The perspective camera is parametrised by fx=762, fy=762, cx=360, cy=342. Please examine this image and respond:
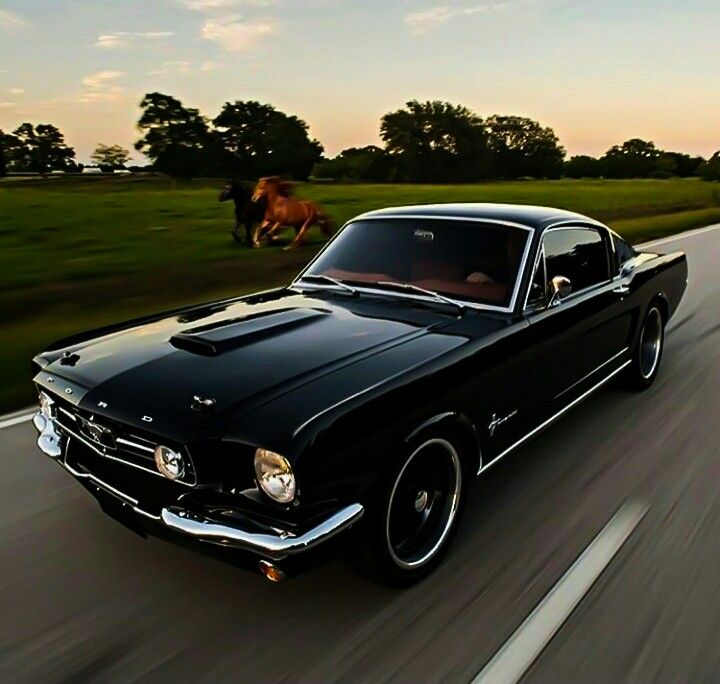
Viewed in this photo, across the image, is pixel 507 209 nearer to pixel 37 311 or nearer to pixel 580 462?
pixel 580 462

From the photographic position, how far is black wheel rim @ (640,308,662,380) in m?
5.58

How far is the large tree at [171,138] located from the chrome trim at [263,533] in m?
A: 27.6

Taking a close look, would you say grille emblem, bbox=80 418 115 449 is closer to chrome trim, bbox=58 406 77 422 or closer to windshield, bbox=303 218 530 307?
chrome trim, bbox=58 406 77 422

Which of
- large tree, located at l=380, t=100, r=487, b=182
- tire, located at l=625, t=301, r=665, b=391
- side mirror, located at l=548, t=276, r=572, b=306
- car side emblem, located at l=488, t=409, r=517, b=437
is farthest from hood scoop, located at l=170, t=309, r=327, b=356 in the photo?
large tree, located at l=380, t=100, r=487, b=182

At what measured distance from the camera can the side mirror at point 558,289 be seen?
4160 millimetres

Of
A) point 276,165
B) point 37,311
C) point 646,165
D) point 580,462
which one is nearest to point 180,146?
point 276,165

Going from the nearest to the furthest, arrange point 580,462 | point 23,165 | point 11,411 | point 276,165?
point 580,462
point 11,411
point 23,165
point 276,165

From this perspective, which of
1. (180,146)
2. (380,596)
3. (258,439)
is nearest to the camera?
(258,439)

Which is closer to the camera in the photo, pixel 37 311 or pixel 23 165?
pixel 37 311

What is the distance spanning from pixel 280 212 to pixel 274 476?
13.5m

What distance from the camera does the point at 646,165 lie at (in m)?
73.1

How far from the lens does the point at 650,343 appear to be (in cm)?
576

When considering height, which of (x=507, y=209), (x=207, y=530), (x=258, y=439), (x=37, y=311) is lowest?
(x=37, y=311)

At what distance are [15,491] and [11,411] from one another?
1527mm
